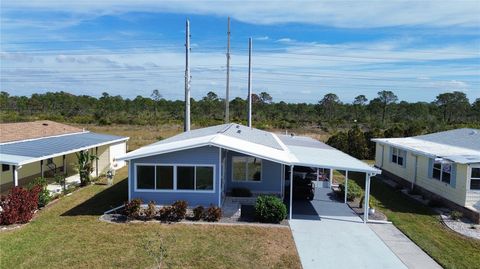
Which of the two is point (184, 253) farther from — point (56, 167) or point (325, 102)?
point (325, 102)

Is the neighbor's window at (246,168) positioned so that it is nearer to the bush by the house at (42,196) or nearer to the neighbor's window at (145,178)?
the neighbor's window at (145,178)

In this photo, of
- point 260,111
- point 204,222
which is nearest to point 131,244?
point 204,222

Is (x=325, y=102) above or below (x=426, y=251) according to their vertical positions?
above

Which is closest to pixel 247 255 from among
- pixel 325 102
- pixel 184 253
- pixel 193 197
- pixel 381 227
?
pixel 184 253

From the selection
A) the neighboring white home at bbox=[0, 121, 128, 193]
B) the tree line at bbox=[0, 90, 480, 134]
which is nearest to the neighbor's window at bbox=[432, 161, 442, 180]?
the neighboring white home at bbox=[0, 121, 128, 193]

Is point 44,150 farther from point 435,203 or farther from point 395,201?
point 435,203

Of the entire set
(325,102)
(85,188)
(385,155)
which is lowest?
(85,188)

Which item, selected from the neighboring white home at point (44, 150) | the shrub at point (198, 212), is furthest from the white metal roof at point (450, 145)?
the neighboring white home at point (44, 150)
